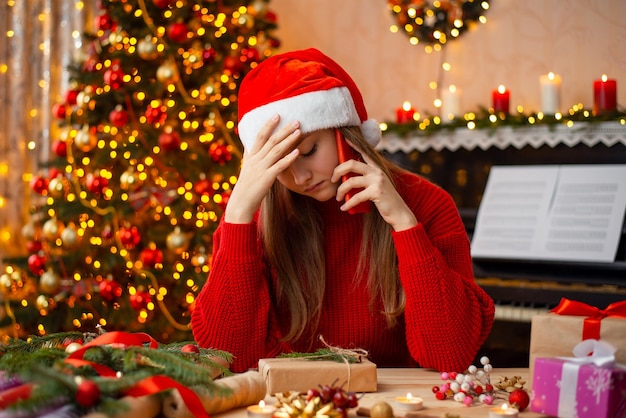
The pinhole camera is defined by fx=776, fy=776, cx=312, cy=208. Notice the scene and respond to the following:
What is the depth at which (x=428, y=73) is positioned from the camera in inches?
167

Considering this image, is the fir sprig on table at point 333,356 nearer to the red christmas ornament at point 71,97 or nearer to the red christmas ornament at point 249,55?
the red christmas ornament at point 249,55

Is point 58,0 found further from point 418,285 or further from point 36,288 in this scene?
point 418,285

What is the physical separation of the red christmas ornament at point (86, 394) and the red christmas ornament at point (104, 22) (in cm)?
340

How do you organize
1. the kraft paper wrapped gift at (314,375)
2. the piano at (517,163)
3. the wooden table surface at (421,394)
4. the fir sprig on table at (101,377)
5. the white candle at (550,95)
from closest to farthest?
1. the fir sprig on table at (101,377)
2. the wooden table surface at (421,394)
3. the kraft paper wrapped gift at (314,375)
4. the piano at (517,163)
5. the white candle at (550,95)

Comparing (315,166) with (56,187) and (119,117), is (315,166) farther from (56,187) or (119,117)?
(56,187)

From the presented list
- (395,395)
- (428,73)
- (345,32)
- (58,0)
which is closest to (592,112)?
(428,73)

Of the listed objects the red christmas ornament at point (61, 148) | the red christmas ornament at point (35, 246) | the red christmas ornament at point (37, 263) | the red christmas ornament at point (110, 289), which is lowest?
the red christmas ornament at point (110, 289)

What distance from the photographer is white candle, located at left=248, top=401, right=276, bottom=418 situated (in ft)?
3.37

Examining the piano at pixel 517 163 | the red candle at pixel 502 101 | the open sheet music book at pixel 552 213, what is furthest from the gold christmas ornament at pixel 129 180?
the red candle at pixel 502 101

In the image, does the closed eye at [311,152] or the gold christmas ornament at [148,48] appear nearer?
the closed eye at [311,152]

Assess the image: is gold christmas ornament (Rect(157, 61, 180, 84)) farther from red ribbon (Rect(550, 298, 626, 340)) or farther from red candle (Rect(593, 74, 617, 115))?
red ribbon (Rect(550, 298, 626, 340))

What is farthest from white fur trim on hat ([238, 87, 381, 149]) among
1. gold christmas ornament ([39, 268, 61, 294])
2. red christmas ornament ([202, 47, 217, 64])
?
gold christmas ornament ([39, 268, 61, 294])

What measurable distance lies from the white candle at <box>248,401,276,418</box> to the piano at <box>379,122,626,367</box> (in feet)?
6.77

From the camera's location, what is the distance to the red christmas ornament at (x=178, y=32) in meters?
3.73
